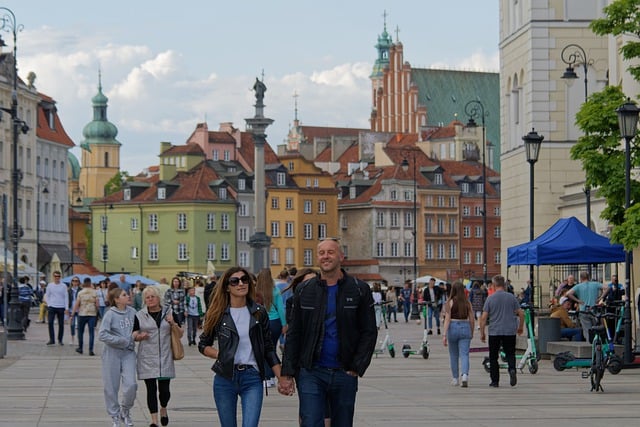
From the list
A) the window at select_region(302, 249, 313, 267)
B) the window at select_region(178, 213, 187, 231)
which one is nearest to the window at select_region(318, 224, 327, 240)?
the window at select_region(302, 249, 313, 267)

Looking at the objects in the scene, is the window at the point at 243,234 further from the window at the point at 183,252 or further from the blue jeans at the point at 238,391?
the blue jeans at the point at 238,391

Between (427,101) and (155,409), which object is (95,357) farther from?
(427,101)

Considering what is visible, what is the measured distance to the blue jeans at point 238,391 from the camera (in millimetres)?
12648

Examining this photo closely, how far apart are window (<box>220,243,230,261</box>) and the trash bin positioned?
108 m

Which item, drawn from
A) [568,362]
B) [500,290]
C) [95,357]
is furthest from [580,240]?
[95,357]

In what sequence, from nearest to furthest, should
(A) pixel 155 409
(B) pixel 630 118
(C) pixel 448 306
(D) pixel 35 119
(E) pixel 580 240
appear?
(A) pixel 155 409 < (C) pixel 448 306 < (B) pixel 630 118 < (E) pixel 580 240 < (D) pixel 35 119

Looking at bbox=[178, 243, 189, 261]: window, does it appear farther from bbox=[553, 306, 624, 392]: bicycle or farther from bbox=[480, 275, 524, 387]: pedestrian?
bbox=[480, 275, 524, 387]: pedestrian

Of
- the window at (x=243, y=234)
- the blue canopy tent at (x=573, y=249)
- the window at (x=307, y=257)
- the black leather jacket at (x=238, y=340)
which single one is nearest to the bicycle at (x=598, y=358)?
the blue canopy tent at (x=573, y=249)

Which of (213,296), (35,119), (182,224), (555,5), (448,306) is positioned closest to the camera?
(213,296)

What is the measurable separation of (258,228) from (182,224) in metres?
47.0

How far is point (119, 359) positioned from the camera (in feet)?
57.5

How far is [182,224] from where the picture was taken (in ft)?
449

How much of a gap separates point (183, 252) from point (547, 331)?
10668 centimetres

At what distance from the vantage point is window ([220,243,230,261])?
5467 inches
